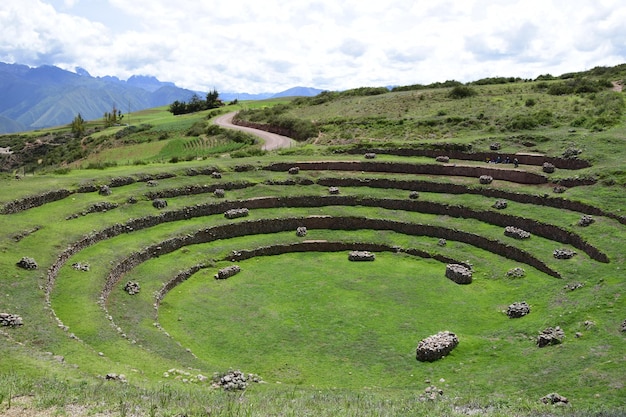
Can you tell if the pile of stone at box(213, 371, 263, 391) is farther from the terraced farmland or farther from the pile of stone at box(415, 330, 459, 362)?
the pile of stone at box(415, 330, 459, 362)

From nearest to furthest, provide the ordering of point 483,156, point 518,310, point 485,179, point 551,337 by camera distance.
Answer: point 551,337 → point 518,310 → point 485,179 → point 483,156

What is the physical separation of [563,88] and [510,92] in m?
8.08

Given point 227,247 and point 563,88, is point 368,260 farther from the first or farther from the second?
point 563,88

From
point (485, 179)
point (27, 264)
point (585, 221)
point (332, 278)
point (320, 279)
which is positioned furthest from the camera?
point (485, 179)

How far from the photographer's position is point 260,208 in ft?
145

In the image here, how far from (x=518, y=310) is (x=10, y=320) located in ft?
77.8

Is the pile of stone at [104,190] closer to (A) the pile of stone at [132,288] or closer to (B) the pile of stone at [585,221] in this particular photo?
(A) the pile of stone at [132,288]

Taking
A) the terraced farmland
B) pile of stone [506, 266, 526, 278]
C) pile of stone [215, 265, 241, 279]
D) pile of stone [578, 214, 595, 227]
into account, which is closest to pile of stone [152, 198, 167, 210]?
the terraced farmland

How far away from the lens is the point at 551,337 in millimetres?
21734

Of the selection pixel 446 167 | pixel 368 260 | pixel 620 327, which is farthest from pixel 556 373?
pixel 446 167

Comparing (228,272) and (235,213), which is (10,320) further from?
(235,213)

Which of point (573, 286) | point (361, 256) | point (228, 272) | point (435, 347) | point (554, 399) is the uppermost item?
point (554, 399)

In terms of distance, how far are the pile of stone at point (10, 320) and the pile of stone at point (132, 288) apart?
7.90 meters

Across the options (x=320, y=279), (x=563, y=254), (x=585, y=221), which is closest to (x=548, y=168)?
(x=585, y=221)
